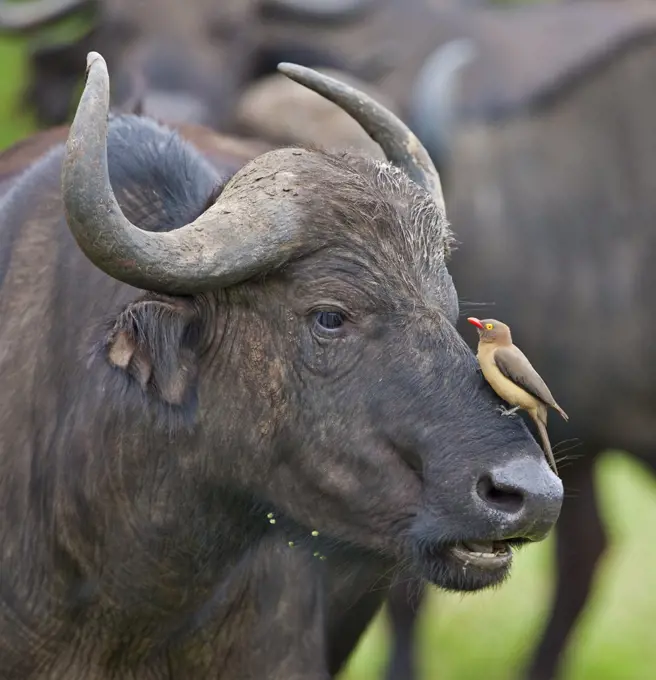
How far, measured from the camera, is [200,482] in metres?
4.41

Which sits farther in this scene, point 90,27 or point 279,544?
point 90,27

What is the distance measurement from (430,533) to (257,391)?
0.57m

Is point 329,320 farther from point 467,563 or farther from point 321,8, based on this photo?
point 321,8

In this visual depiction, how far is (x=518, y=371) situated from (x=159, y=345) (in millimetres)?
883

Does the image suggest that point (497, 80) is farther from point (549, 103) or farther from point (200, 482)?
point (200, 482)

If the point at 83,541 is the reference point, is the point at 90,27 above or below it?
below

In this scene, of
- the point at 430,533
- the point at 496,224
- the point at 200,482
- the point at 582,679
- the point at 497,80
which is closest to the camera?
the point at 430,533

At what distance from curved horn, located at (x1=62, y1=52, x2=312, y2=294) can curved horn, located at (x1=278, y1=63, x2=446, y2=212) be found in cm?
58

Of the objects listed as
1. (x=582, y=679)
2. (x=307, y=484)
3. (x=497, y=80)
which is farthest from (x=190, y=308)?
(x=497, y=80)

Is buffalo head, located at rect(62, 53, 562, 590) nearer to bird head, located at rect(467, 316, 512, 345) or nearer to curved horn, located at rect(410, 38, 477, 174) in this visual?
bird head, located at rect(467, 316, 512, 345)

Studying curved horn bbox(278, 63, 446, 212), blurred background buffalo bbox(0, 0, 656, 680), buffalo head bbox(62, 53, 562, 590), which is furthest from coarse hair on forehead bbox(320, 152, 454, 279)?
blurred background buffalo bbox(0, 0, 656, 680)

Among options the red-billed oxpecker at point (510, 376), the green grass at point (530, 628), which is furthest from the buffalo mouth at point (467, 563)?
the green grass at point (530, 628)

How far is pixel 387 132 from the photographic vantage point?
16.4 ft

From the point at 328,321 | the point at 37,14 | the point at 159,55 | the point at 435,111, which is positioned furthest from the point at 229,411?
the point at 37,14
